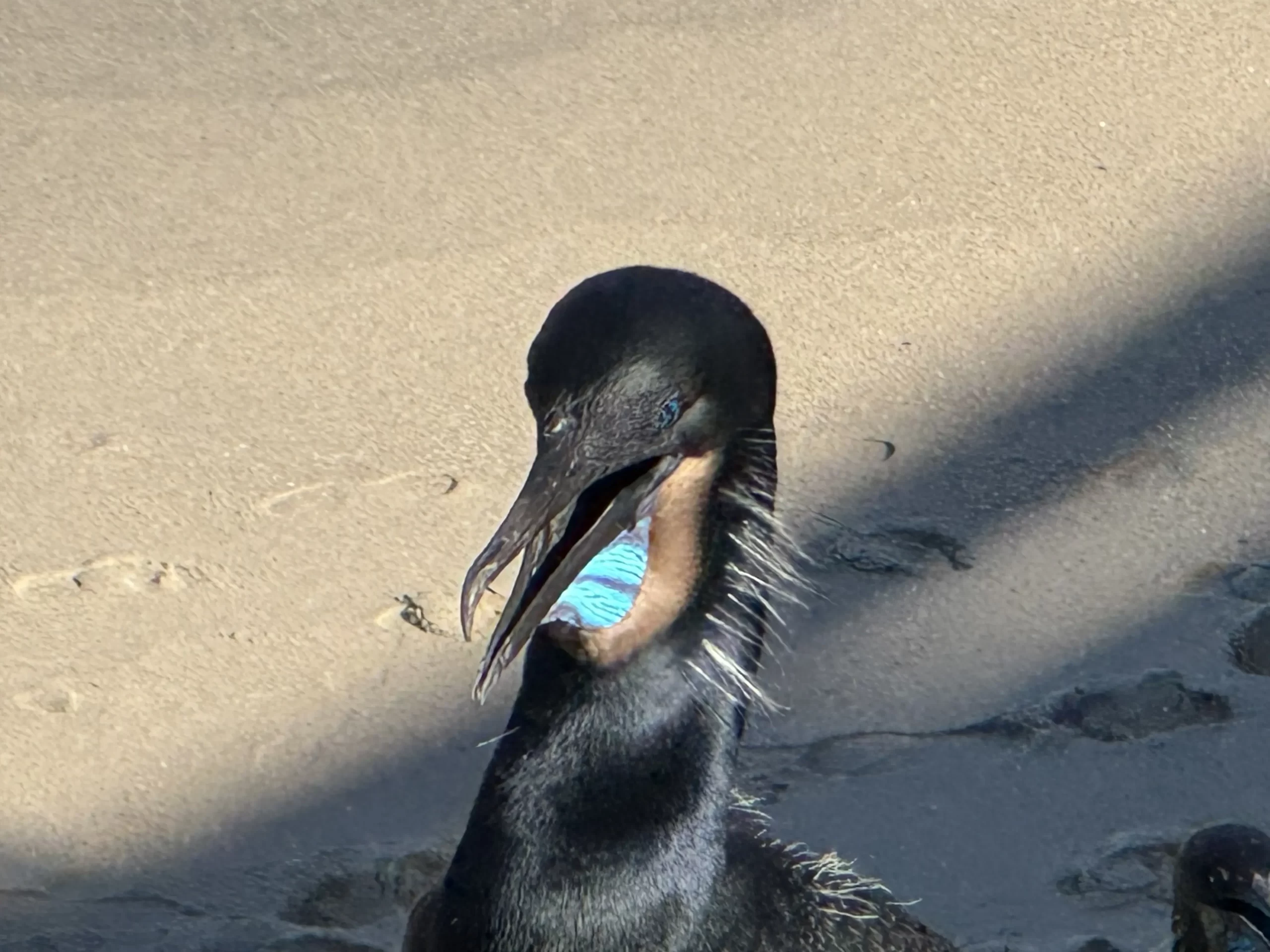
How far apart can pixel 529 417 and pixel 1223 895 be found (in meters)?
1.83

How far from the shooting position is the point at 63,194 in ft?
15.9

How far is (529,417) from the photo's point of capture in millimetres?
4434

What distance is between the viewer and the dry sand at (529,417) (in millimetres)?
3785

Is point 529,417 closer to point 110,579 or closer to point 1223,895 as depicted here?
point 110,579

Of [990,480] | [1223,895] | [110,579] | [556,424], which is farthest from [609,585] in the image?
[990,480]

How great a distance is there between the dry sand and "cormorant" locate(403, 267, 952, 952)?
3.27ft

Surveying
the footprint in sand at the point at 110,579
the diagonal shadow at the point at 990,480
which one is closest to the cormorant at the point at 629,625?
the diagonal shadow at the point at 990,480

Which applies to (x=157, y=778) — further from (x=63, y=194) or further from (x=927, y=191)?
(x=927, y=191)

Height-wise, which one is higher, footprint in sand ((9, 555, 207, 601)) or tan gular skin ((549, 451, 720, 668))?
tan gular skin ((549, 451, 720, 668))

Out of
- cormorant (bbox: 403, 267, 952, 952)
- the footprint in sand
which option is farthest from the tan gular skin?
the footprint in sand

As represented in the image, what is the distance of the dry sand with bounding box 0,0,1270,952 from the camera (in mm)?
3785

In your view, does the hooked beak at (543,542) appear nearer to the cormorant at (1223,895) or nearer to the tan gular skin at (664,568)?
the tan gular skin at (664,568)

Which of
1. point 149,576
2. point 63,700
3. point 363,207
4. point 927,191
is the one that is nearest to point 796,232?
point 927,191

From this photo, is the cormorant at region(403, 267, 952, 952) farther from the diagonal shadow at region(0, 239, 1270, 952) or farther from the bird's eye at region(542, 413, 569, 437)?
the diagonal shadow at region(0, 239, 1270, 952)
